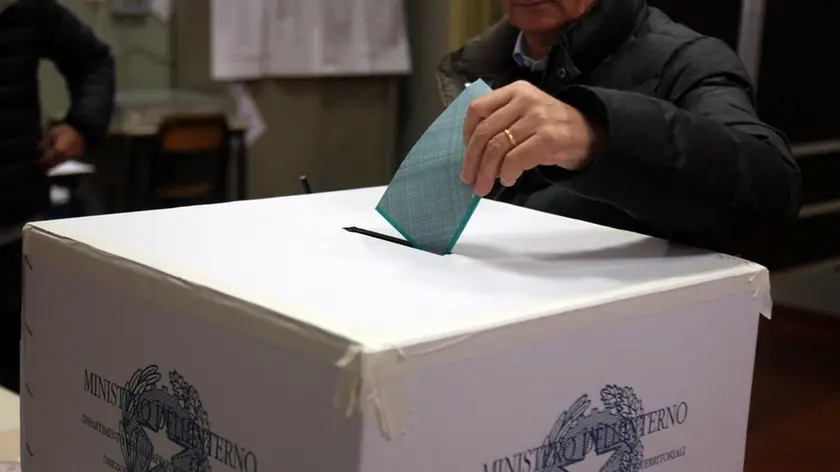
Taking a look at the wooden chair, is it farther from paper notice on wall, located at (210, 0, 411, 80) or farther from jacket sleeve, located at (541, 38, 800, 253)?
jacket sleeve, located at (541, 38, 800, 253)

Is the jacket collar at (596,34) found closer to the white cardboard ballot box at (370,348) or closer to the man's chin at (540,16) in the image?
the man's chin at (540,16)

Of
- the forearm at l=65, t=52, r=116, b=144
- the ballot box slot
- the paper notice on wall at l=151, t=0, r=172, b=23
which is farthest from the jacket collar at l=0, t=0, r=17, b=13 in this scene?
the paper notice on wall at l=151, t=0, r=172, b=23

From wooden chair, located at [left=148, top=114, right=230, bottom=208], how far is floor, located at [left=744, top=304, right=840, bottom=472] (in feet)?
7.62

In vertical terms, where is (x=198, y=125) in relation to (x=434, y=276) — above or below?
below

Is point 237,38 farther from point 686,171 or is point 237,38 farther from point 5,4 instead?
point 686,171

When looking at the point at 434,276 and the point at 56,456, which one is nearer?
the point at 434,276

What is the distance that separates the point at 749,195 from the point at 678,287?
21 centimetres

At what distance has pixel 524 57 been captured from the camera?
4.83 feet

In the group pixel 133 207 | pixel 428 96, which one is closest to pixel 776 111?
pixel 428 96

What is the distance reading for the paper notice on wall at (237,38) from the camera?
421 cm

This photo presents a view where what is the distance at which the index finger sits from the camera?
0.86 m

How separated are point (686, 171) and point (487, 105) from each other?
21 centimetres

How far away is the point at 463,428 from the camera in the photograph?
663mm

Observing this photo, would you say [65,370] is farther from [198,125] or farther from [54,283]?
[198,125]
